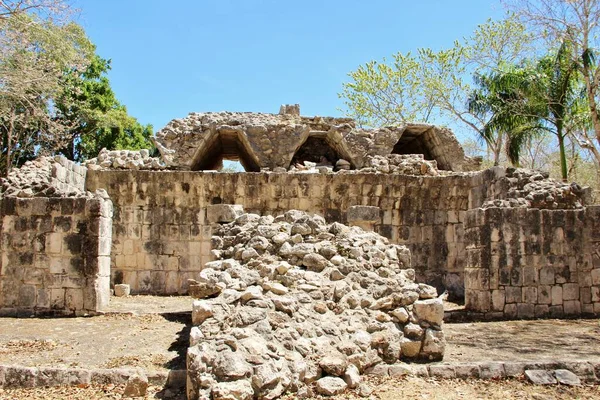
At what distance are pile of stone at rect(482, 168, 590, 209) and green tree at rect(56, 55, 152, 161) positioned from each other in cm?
1932

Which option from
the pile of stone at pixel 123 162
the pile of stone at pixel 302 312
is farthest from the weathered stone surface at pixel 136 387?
the pile of stone at pixel 123 162

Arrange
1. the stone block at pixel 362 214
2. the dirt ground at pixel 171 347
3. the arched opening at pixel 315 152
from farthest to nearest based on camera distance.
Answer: the arched opening at pixel 315 152 → the stone block at pixel 362 214 → the dirt ground at pixel 171 347

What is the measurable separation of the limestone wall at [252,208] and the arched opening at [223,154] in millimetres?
2049

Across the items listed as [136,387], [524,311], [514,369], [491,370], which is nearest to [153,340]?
[136,387]

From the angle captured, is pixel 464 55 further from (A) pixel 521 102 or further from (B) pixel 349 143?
(B) pixel 349 143

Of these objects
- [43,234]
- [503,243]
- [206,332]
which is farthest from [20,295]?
[503,243]

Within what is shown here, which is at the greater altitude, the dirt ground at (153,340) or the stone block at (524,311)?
the stone block at (524,311)

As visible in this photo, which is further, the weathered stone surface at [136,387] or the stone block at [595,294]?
the stone block at [595,294]

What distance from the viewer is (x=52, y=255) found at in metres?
8.42

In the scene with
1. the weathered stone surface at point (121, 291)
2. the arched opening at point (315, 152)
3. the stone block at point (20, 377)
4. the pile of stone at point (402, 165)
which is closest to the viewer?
the stone block at point (20, 377)

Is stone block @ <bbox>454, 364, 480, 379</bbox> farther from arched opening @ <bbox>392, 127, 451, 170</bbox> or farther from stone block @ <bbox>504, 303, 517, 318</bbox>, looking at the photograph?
arched opening @ <bbox>392, 127, 451, 170</bbox>

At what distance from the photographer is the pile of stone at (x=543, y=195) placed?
906cm

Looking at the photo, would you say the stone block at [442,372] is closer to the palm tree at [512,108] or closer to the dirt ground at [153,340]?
the dirt ground at [153,340]

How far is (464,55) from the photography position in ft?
82.2
